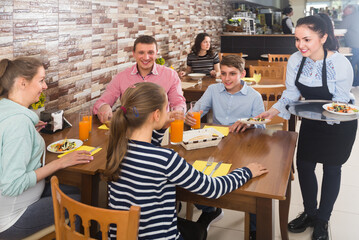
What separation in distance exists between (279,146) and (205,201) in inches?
22.2

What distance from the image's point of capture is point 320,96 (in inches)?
78.3

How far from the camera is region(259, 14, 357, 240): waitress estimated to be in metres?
1.93

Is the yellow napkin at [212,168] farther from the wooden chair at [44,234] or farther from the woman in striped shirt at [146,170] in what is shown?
the wooden chair at [44,234]

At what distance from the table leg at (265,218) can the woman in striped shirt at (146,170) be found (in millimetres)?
134

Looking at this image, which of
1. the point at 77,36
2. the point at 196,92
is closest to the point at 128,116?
the point at 77,36

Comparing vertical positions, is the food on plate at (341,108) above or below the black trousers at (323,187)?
above

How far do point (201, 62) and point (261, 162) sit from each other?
9.82 feet

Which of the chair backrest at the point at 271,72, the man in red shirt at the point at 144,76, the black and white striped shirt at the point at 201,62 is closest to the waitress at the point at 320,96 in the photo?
the man in red shirt at the point at 144,76

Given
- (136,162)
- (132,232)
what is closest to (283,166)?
(136,162)

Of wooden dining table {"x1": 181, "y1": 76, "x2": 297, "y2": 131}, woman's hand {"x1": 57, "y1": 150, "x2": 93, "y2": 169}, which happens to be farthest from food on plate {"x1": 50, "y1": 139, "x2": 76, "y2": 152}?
wooden dining table {"x1": 181, "y1": 76, "x2": 297, "y2": 131}

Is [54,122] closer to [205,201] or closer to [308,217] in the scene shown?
[205,201]

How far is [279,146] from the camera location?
179cm

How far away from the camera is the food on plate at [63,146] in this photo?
1702 millimetres

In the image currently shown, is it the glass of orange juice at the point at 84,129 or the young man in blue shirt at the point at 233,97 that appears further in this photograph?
the young man in blue shirt at the point at 233,97
